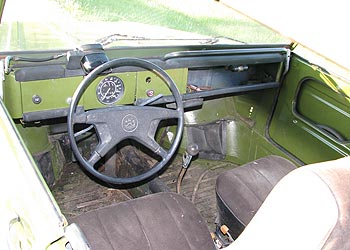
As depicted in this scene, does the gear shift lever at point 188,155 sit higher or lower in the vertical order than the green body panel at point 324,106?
lower

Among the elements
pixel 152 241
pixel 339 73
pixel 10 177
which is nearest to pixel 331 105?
pixel 339 73

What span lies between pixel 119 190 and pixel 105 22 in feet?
4.18

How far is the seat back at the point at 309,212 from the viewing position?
1.08 metres

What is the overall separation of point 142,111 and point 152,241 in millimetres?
656

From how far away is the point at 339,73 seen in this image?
106 inches

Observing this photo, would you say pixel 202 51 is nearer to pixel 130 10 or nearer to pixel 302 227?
pixel 130 10

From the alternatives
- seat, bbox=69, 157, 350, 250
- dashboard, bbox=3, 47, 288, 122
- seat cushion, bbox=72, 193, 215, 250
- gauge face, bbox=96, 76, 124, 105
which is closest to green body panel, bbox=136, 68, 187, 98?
dashboard, bbox=3, 47, 288, 122

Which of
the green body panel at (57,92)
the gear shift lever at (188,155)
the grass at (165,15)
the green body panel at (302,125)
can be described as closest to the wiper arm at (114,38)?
the grass at (165,15)

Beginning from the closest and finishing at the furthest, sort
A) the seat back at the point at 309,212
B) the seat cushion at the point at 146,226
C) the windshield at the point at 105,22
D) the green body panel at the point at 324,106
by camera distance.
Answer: the seat back at the point at 309,212, the seat cushion at the point at 146,226, the windshield at the point at 105,22, the green body panel at the point at 324,106

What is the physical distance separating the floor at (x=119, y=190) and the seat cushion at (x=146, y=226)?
838mm

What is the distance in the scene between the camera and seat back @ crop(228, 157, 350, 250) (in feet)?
3.53

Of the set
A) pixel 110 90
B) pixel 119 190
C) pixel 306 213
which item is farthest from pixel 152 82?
pixel 306 213

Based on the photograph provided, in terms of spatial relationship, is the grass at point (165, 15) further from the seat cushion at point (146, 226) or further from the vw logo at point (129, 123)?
the seat cushion at point (146, 226)

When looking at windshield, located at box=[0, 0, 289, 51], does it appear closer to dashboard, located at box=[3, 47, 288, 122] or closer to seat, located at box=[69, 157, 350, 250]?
→ dashboard, located at box=[3, 47, 288, 122]
